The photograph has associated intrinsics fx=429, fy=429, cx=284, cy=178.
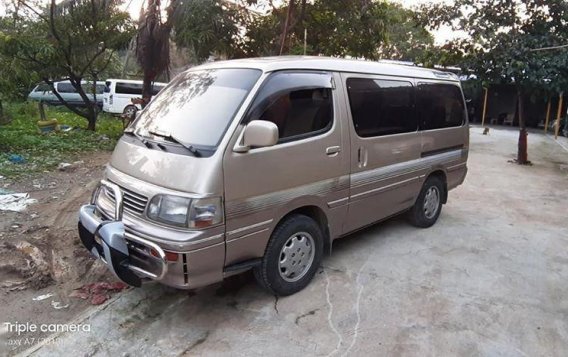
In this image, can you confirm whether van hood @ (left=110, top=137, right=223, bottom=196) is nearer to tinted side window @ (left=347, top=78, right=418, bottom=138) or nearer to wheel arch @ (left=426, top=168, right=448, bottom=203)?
tinted side window @ (left=347, top=78, right=418, bottom=138)

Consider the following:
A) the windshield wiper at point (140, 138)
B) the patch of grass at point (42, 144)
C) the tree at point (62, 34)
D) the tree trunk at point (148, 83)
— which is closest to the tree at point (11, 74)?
the tree at point (62, 34)

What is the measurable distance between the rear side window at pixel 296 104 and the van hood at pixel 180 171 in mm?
510

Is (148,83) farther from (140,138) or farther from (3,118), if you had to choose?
(140,138)

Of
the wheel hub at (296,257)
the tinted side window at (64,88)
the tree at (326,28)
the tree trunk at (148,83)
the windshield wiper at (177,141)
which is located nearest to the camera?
the windshield wiper at (177,141)

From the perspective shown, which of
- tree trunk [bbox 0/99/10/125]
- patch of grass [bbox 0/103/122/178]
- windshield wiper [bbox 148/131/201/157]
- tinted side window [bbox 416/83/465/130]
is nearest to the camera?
windshield wiper [bbox 148/131/201/157]

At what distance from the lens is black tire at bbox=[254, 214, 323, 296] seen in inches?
131

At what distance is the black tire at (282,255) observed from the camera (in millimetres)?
3320

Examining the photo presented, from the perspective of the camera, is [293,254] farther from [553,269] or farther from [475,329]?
[553,269]

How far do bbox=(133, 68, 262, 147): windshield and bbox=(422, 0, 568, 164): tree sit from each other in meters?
7.64

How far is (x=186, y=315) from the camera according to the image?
3301 millimetres

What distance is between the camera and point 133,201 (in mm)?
3096

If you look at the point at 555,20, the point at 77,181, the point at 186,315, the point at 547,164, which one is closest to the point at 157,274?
the point at 186,315

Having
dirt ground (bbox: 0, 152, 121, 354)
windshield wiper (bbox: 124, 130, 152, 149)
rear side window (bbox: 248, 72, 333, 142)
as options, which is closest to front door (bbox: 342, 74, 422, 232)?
rear side window (bbox: 248, 72, 333, 142)

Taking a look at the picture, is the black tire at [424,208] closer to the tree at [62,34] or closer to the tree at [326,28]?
the tree at [326,28]
